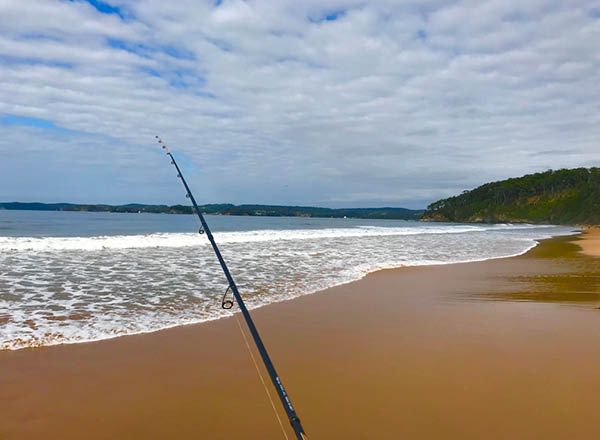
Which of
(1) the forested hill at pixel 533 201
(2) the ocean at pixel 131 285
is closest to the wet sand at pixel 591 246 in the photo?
(2) the ocean at pixel 131 285

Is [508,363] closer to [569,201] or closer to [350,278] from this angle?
[350,278]

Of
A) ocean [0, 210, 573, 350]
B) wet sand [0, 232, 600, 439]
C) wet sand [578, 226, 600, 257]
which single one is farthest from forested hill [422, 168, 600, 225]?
wet sand [0, 232, 600, 439]

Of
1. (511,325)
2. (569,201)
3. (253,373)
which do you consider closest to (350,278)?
(511,325)

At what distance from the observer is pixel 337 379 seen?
4.03 metres

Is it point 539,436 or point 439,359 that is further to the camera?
point 439,359

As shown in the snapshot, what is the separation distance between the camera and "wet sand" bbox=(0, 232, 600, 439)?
3.16 meters

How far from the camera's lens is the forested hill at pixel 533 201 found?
319 ft

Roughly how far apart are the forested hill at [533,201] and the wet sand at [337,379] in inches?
3775

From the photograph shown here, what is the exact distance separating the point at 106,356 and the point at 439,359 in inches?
135

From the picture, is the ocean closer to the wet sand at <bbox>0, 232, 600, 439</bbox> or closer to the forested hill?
the wet sand at <bbox>0, 232, 600, 439</bbox>

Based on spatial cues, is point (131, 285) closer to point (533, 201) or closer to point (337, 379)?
point (337, 379)

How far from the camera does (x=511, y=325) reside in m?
5.98

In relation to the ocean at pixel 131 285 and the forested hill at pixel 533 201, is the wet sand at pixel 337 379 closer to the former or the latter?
the ocean at pixel 131 285

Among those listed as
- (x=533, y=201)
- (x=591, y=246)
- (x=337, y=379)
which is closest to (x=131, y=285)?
(x=337, y=379)
